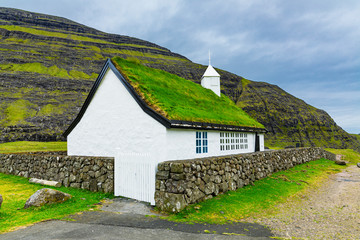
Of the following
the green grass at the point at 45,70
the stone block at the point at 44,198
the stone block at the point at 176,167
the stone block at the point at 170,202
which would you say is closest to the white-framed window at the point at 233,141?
the stone block at the point at 176,167

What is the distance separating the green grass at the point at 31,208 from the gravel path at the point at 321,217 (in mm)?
6609

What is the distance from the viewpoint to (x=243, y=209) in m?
9.03

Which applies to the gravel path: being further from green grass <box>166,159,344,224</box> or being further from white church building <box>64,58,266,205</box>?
white church building <box>64,58,266,205</box>

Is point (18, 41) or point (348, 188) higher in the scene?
point (18, 41)

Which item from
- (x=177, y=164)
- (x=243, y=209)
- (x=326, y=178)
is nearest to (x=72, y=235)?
(x=177, y=164)

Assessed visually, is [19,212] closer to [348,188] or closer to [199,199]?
[199,199]

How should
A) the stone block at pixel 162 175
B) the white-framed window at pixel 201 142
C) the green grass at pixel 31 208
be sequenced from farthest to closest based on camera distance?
the white-framed window at pixel 201 142
the stone block at pixel 162 175
the green grass at pixel 31 208

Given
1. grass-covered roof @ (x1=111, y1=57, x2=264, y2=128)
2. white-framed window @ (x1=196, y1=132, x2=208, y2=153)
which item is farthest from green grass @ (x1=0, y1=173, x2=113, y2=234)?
white-framed window @ (x1=196, y1=132, x2=208, y2=153)

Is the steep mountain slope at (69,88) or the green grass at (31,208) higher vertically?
the steep mountain slope at (69,88)

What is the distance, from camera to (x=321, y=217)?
839 centimetres

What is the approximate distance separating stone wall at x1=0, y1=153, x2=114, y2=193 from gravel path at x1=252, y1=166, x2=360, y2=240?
22.9ft

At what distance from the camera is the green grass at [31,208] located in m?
7.32

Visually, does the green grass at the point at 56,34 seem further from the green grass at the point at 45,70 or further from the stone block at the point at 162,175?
the stone block at the point at 162,175

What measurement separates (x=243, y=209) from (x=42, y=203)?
7.60 m
